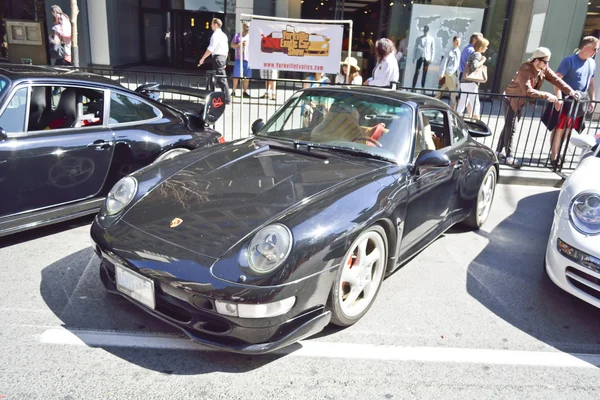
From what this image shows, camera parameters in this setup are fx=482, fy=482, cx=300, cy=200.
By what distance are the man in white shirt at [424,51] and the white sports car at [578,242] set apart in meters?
11.0

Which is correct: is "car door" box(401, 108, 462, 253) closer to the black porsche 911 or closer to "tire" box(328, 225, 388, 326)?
the black porsche 911

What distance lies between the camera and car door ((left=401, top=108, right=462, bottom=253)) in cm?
361

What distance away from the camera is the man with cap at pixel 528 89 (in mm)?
6914

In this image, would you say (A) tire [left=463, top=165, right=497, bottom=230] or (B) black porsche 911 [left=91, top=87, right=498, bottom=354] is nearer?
(B) black porsche 911 [left=91, top=87, right=498, bottom=354]

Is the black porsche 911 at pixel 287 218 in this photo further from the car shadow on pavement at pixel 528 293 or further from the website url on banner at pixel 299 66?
the website url on banner at pixel 299 66

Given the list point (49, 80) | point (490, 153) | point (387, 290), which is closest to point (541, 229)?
point (490, 153)

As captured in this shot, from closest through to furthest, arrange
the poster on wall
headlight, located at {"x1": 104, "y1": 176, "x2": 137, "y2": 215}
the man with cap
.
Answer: headlight, located at {"x1": 104, "y1": 176, "x2": 137, "y2": 215} < the man with cap < the poster on wall

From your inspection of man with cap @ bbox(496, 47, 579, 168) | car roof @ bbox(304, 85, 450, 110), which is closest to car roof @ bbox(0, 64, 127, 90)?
car roof @ bbox(304, 85, 450, 110)

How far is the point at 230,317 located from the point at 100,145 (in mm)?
2588

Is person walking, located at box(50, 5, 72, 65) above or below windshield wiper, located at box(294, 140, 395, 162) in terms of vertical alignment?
above

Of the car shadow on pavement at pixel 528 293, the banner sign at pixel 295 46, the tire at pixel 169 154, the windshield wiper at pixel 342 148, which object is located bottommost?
the car shadow on pavement at pixel 528 293

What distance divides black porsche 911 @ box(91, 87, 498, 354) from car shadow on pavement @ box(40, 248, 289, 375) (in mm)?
216

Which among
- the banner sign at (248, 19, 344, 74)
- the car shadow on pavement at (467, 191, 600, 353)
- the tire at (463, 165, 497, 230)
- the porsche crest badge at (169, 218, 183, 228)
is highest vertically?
the banner sign at (248, 19, 344, 74)

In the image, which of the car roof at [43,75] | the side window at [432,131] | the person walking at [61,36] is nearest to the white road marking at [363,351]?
the side window at [432,131]
